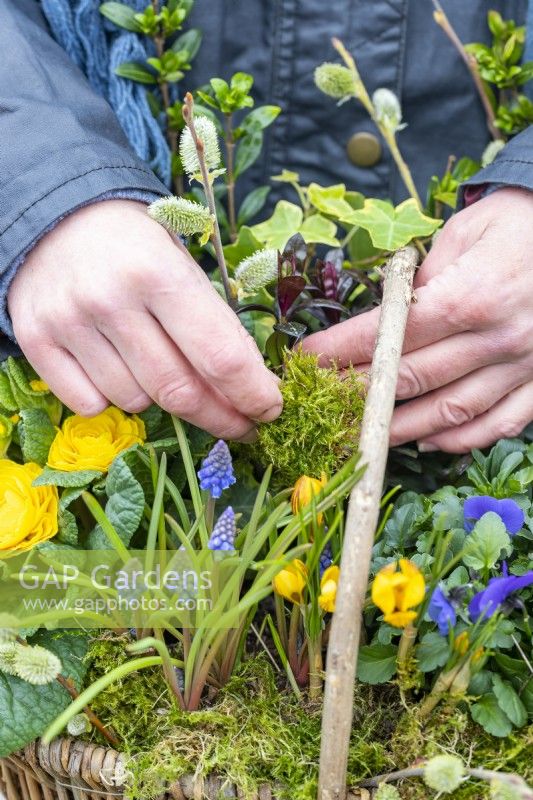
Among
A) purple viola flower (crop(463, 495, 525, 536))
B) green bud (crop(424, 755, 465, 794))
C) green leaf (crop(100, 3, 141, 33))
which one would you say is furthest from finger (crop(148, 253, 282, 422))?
green leaf (crop(100, 3, 141, 33))

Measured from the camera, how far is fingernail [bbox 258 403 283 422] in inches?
28.0

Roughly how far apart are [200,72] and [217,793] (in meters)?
0.90

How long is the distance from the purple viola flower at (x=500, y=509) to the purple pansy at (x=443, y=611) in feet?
0.39

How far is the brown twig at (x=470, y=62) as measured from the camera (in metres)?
0.97

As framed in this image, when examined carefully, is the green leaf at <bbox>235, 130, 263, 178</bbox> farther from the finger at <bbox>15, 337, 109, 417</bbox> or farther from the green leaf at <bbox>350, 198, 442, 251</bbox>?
the finger at <bbox>15, 337, 109, 417</bbox>

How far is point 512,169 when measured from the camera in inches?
29.8

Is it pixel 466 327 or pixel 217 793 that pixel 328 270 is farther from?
pixel 217 793

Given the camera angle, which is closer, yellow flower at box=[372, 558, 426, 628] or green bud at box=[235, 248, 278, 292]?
yellow flower at box=[372, 558, 426, 628]

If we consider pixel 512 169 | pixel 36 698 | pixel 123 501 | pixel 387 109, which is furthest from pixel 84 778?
pixel 387 109

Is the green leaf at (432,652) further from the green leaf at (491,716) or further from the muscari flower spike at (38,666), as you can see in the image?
the muscari flower spike at (38,666)

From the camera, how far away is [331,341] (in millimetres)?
778

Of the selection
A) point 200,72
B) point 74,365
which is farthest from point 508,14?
point 74,365

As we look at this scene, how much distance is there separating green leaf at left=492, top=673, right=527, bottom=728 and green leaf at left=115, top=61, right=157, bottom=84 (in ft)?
2.66

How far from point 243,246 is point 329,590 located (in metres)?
0.45
